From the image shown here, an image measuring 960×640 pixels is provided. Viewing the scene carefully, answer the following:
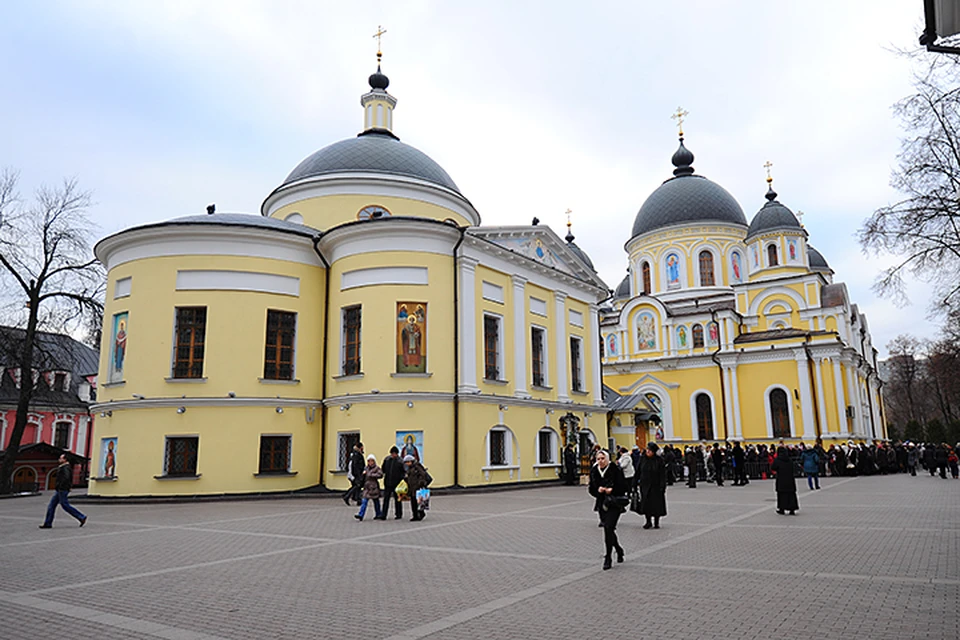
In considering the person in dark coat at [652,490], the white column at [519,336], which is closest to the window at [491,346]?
the white column at [519,336]

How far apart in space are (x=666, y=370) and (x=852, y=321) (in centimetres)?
1533

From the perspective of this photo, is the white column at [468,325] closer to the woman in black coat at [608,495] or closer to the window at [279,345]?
the window at [279,345]

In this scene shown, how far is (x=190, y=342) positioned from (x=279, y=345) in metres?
2.80

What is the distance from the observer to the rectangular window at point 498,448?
79.2 feet

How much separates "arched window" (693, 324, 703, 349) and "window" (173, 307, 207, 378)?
115 ft

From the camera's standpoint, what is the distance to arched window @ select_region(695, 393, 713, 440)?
4631 centimetres

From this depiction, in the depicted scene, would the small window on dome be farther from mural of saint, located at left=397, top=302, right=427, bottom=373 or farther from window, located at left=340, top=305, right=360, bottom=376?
mural of saint, located at left=397, top=302, right=427, bottom=373

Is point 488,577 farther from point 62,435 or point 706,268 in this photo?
point 706,268

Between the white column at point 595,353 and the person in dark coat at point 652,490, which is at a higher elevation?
the white column at point 595,353

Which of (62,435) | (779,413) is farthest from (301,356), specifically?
(779,413)

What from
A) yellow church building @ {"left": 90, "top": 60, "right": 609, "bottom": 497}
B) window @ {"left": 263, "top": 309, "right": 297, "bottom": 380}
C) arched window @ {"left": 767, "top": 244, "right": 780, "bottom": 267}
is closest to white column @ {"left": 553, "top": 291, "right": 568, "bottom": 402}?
yellow church building @ {"left": 90, "top": 60, "right": 609, "bottom": 497}

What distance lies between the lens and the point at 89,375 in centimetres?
4438

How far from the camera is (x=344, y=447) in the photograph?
2262 centimetres

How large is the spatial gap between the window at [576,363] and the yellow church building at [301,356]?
15.3ft
